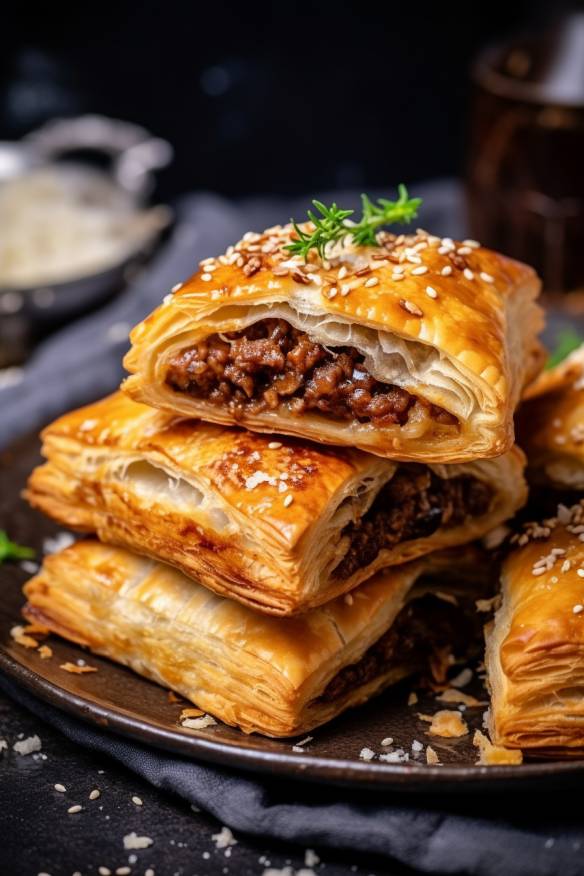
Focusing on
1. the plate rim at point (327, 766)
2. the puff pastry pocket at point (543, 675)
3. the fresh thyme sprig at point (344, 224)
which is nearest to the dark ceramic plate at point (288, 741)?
the plate rim at point (327, 766)

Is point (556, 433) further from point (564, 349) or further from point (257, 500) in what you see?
point (564, 349)

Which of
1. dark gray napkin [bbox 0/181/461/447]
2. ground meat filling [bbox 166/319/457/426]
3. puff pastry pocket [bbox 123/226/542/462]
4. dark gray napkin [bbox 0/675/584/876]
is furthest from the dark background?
dark gray napkin [bbox 0/675/584/876]

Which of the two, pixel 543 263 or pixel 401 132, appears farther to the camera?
pixel 401 132

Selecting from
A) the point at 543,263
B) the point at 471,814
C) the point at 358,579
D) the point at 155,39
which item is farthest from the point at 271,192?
the point at 471,814

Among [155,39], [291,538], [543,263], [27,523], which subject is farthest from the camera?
[155,39]

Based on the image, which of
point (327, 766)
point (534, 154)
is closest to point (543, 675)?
point (327, 766)

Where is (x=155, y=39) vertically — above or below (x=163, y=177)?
above

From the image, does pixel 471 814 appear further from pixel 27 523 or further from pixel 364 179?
pixel 364 179
